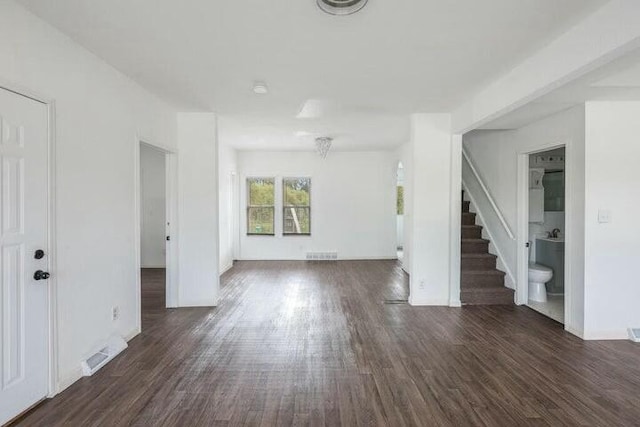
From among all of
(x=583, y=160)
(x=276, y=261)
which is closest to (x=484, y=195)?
(x=583, y=160)

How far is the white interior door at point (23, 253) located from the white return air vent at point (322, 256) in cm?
583

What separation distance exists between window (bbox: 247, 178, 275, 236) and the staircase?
14.6ft

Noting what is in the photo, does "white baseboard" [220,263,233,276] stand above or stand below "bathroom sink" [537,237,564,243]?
below

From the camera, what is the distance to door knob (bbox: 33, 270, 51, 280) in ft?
7.24

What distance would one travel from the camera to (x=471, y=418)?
6.99ft

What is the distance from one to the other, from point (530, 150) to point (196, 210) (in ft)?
14.7

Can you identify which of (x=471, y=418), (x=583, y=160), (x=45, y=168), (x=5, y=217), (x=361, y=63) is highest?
(x=361, y=63)

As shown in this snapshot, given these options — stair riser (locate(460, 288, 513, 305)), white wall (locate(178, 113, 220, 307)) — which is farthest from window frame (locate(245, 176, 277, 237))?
stair riser (locate(460, 288, 513, 305))

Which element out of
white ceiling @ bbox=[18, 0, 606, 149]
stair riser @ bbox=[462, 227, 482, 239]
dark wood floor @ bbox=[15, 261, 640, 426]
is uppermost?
white ceiling @ bbox=[18, 0, 606, 149]

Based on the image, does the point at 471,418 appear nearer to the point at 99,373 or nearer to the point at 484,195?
the point at 99,373

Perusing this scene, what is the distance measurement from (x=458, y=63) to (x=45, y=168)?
10.8ft

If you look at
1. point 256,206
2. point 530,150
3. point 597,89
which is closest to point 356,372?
point 597,89

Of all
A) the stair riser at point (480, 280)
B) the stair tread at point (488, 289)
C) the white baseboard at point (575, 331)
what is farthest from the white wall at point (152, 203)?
the white baseboard at point (575, 331)

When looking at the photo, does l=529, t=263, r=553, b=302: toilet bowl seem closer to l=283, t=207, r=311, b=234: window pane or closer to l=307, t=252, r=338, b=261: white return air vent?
l=307, t=252, r=338, b=261: white return air vent
